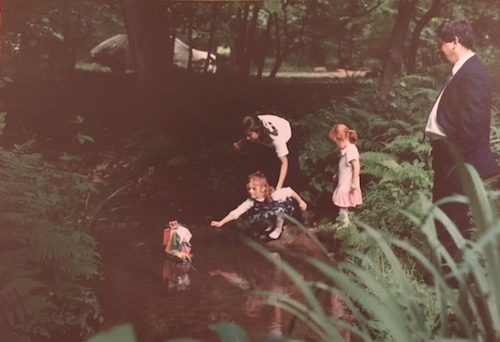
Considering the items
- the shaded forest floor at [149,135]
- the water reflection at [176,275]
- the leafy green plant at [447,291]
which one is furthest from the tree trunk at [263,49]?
the leafy green plant at [447,291]

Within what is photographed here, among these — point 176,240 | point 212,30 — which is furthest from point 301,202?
point 212,30

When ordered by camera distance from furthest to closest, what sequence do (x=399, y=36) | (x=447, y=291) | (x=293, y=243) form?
(x=399, y=36), (x=293, y=243), (x=447, y=291)

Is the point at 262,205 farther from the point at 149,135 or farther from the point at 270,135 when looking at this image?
the point at 149,135

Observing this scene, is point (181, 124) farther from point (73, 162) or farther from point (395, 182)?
point (395, 182)

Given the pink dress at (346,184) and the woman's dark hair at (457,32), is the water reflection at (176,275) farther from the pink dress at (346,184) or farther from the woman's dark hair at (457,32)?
the woman's dark hair at (457,32)

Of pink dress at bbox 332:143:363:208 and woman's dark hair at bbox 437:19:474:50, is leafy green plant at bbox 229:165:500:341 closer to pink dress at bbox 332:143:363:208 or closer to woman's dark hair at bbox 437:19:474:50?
pink dress at bbox 332:143:363:208

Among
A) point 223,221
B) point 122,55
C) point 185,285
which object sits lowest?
point 185,285
